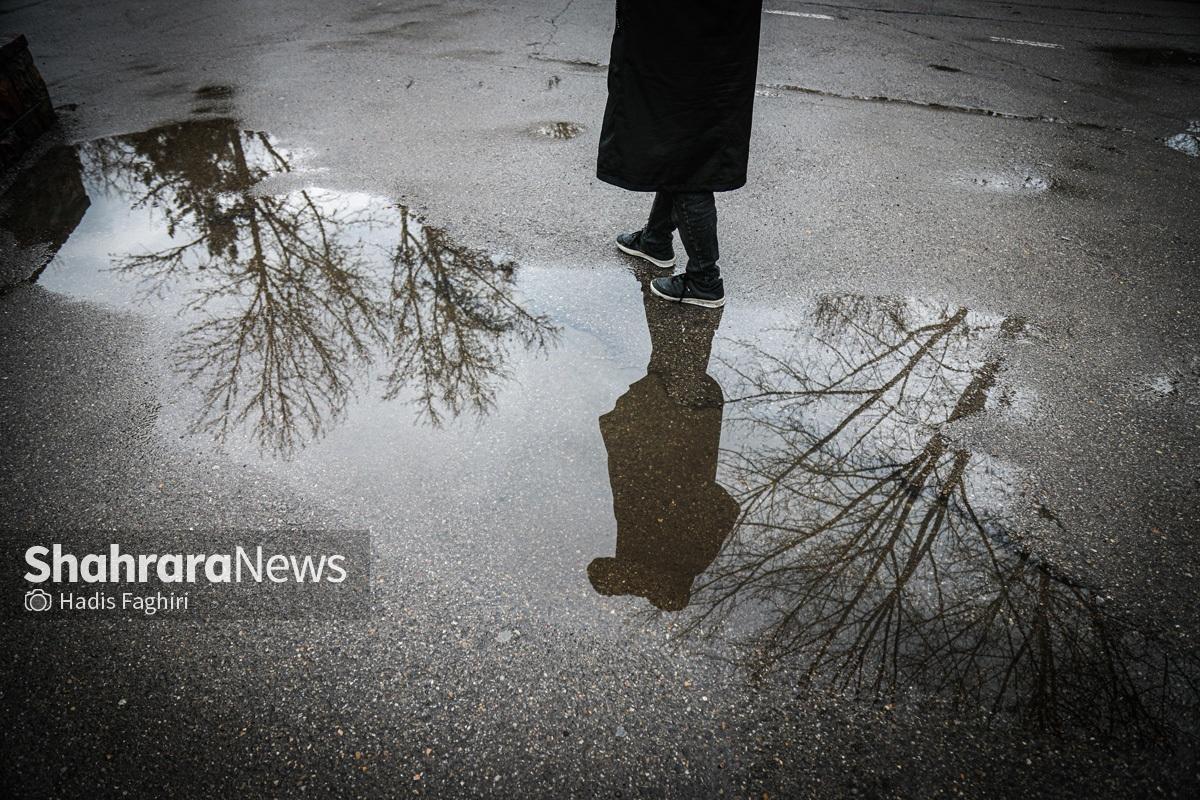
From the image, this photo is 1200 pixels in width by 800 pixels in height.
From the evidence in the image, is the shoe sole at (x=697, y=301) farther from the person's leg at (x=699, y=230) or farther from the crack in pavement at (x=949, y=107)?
the crack in pavement at (x=949, y=107)

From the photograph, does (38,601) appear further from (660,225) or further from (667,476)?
(660,225)

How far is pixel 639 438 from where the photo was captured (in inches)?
116

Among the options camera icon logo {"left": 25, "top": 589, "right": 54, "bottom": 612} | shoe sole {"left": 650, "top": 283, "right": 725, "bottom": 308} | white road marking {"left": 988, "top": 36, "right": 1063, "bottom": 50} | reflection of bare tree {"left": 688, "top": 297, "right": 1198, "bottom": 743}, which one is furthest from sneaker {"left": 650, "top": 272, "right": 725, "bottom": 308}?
white road marking {"left": 988, "top": 36, "right": 1063, "bottom": 50}

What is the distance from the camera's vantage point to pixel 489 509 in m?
2.62

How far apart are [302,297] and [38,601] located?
2.00m

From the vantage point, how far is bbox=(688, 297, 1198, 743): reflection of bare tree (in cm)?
212

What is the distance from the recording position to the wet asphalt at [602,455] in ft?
6.51

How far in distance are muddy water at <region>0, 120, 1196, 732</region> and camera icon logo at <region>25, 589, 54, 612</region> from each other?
0.78 metres

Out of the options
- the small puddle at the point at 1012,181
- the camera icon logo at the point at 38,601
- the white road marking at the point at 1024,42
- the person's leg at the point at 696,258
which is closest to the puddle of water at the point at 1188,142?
the small puddle at the point at 1012,181

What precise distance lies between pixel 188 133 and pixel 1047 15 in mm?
12035

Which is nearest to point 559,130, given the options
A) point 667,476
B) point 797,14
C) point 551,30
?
point 551,30

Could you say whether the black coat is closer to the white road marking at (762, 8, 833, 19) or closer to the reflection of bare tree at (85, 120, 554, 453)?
the reflection of bare tree at (85, 120, 554, 453)

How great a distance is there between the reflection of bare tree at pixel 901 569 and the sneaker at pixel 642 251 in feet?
3.47

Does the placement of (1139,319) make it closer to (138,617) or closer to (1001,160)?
(1001,160)
